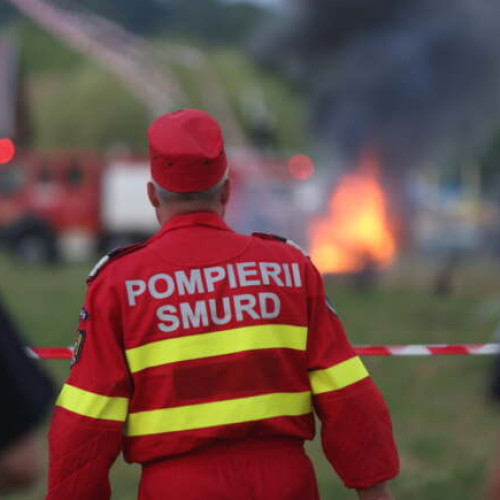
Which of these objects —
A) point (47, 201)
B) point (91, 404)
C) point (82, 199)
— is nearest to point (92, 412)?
point (91, 404)

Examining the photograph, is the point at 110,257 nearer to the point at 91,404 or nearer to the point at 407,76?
the point at 91,404

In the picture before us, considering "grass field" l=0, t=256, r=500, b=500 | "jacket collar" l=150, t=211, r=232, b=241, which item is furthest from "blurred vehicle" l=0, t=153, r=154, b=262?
"jacket collar" l=150, t=211, r=232, b=241

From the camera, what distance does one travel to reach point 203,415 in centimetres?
276

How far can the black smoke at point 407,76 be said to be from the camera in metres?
20.4

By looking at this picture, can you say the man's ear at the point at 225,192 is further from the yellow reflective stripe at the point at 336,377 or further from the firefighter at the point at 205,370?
the yellow reflective stripe at the point at 336,377

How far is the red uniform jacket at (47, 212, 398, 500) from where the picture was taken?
2742 mm

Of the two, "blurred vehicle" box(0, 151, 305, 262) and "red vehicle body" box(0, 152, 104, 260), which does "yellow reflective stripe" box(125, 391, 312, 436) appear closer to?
"blurred vehicle" box(0, 151, 305, 262)

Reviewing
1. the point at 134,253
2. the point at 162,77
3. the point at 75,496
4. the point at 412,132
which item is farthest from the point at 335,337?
the point at 162,77

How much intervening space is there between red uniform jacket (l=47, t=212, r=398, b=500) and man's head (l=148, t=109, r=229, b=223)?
0.17 feet

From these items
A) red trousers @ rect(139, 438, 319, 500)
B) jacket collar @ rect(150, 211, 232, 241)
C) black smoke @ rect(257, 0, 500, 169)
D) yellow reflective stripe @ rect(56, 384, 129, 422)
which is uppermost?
jacket collar @ rect(150, 211, 232, 241)

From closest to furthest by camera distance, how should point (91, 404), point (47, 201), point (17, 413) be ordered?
point (17, 413) → point (91, 404) → point (47, 201)

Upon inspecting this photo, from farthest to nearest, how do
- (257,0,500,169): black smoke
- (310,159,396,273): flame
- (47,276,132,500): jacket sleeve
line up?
(257,0,500,169): black smoke < (310,159,396,273): flame < (47,276,132,500): jacket sleeve

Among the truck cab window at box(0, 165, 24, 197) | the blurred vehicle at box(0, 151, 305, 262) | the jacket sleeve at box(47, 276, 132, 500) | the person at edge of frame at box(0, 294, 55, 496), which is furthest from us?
the truck cab window at box(0, 165, 24, 197)

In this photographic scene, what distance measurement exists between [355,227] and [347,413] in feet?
56.1
